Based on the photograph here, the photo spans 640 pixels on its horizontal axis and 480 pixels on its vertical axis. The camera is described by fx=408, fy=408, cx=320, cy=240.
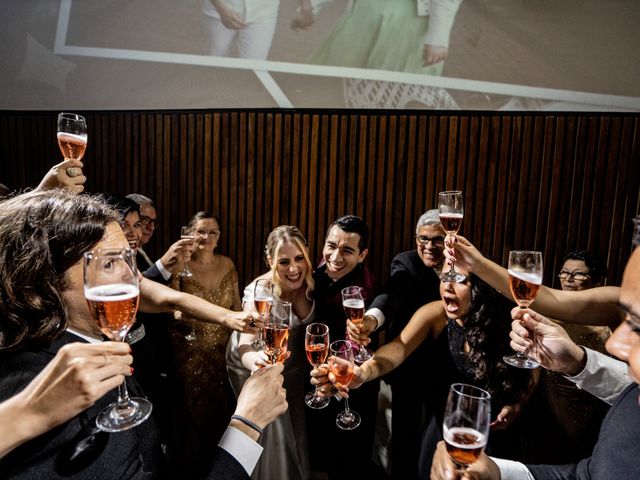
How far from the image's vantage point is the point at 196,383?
9.75ft

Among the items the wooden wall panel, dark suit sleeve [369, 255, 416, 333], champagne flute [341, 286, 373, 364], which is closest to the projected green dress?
the wooden wall panel

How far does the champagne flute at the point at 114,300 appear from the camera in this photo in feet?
3.18

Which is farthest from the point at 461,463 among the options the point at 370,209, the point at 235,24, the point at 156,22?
the point at 156,22

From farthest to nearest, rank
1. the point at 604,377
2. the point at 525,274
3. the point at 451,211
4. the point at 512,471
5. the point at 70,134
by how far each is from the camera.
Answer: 1. the point at 451,211
2. the point at 70,134
3. the point at 525,274
4. the point at 604,377
5. the point at 512,471

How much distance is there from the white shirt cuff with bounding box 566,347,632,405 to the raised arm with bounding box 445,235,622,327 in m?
0.50

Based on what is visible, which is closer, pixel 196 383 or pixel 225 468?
pixel 225 468

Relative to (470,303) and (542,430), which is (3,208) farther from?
(542,430)

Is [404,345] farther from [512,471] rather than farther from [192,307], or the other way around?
[192,307]

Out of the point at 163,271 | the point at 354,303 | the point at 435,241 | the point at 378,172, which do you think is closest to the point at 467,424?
the point at 354,303

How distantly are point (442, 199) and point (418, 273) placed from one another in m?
0.91

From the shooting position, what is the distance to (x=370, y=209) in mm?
4418

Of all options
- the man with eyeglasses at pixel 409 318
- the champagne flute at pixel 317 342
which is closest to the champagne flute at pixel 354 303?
the man with eyeglasses at pixel 409 318

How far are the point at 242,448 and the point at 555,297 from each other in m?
1.64

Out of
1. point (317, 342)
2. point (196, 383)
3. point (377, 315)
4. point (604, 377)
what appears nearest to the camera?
point (604, 377)
